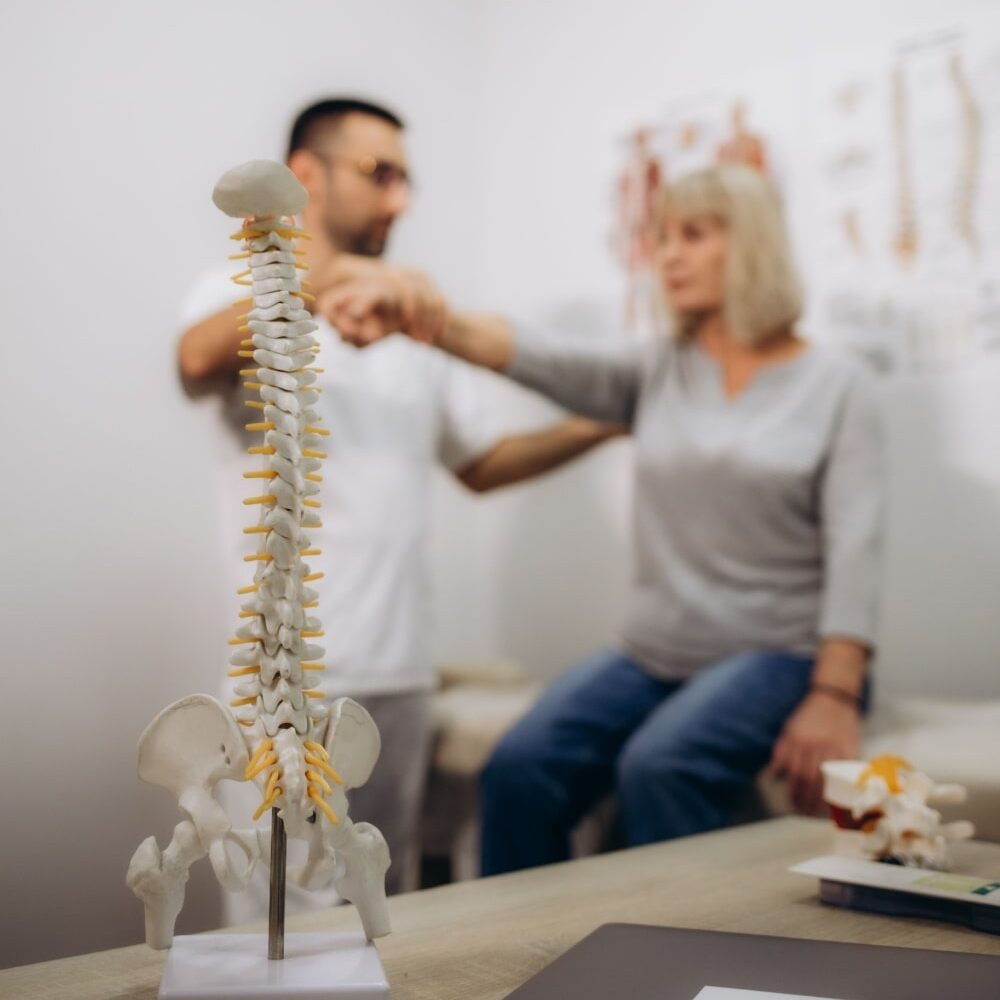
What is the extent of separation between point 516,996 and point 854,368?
1213 mm

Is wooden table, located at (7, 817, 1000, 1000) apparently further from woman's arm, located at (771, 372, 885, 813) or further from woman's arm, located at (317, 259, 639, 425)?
woman's arm, located at (317, 259, 639, 425)

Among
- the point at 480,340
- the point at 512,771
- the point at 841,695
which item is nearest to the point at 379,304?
the point at 480,340

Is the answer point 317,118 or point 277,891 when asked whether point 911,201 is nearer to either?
point 317,118

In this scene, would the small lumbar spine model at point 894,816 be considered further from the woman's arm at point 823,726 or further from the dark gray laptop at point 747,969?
the woman's arm at point 823,726

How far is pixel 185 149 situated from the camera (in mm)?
1635

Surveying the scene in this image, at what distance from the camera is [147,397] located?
5.19ft

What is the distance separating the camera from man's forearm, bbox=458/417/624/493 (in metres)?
2.04

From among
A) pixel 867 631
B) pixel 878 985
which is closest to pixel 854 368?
pixel 867 631

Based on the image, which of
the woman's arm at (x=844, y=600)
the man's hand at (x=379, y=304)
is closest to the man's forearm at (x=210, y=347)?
the man's hand at (x=379, y=304)

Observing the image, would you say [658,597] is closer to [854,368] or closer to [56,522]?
[854,368]

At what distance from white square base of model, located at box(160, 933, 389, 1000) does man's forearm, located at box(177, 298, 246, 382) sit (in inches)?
36.6

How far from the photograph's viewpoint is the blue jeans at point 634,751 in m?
1.53

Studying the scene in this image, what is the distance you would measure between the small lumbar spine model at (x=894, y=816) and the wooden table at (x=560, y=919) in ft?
0.21

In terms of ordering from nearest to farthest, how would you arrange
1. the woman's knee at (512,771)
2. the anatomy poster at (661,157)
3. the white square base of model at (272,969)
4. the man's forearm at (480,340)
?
the white square base of model at (272,969) → the woman's knee at (512,771) → the man's forearm at (480,340) → the anatomy poster at (661,157)
